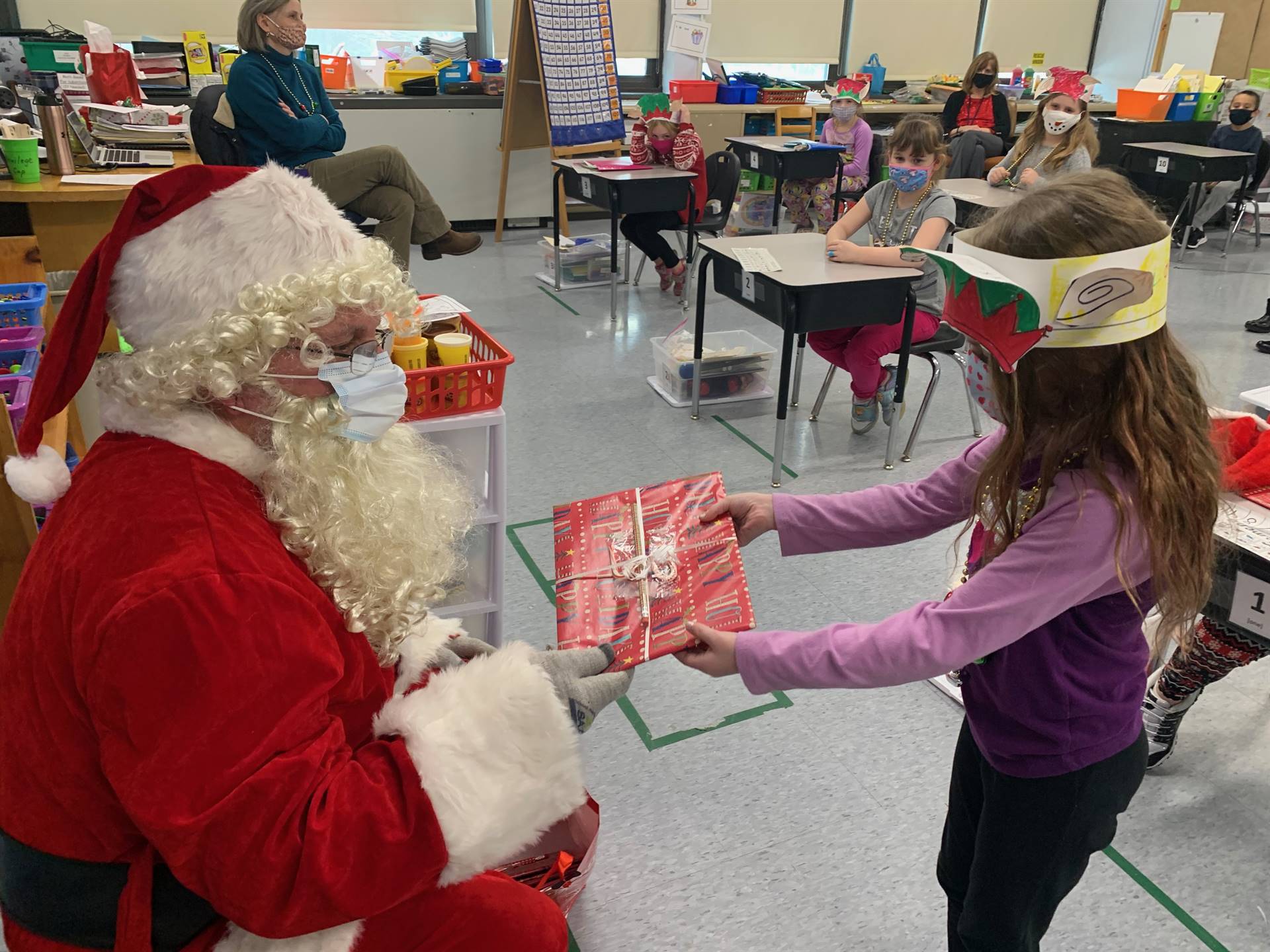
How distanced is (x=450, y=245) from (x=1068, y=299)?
13.7 feet

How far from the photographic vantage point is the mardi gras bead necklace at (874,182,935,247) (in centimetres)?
365

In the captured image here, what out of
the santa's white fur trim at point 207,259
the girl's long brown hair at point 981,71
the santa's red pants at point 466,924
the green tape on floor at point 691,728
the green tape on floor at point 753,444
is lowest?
the green tape on floor at point 691,728

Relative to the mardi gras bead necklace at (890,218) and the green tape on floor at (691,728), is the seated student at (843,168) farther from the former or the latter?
the green tape on floor at (691,728)

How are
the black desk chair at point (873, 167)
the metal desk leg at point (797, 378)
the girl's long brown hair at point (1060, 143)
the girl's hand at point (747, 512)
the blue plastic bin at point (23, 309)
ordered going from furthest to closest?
1. the black desk chair at point (873, 167)
2. the girl's long brown hair at point (1060, 143)
3. the metal desk leg at point (797, 378)
4. the blue plastic bin at point (23, 309)
5. the girl's hand at point (747, 512)

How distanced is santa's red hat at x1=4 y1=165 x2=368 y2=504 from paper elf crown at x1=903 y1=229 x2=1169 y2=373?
2.70ft

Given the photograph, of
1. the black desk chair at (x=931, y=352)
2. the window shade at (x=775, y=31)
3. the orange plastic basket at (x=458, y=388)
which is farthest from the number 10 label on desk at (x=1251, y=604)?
the window shade at (x=775, y=31)

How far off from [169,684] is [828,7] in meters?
9.36

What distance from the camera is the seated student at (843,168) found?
6520 mm

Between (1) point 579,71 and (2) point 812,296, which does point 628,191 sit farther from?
(2) point 812,296

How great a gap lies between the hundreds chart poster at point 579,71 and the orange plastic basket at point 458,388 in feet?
15.1

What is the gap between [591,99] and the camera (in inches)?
249

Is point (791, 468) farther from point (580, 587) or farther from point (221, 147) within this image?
point (221, 147)

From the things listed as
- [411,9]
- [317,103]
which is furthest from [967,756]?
[411,9]

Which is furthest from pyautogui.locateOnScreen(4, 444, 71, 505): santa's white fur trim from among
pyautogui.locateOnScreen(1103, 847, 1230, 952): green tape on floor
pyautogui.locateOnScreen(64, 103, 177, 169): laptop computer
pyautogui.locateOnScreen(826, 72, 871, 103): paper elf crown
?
pyautogui.locateOnScreen(826, 72, 871, 103): paper elf crown
